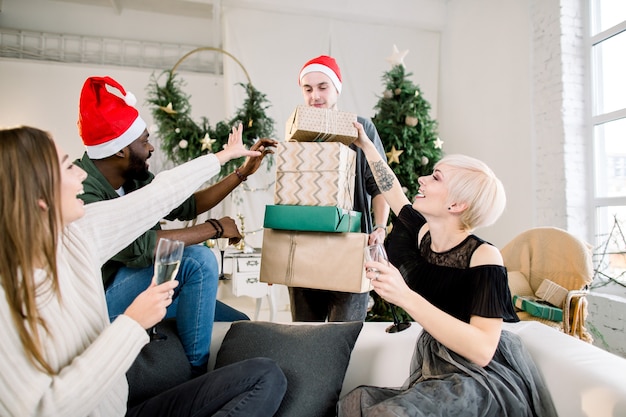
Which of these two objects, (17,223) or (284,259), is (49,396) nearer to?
(17,223)

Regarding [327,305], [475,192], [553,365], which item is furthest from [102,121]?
[553,365]

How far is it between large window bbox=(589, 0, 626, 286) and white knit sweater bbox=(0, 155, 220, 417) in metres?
→ 3.25

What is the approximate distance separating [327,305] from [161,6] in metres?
5.24

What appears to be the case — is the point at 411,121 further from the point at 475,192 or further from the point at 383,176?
the point at 475,192

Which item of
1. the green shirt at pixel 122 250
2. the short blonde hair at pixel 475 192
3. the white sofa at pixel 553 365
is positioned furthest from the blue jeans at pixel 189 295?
the short blonde hair at pixel 475 192

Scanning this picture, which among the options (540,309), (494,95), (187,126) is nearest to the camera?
(540,309)

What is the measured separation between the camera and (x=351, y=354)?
1.61 meters

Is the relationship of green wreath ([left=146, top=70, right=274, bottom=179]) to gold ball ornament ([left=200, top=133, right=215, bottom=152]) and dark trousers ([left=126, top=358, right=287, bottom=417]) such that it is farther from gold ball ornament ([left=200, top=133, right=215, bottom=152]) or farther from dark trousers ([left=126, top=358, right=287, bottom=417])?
dark trousers ([left=126, top=358, right=287, bottom=417])

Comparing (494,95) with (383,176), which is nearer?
(383,176)

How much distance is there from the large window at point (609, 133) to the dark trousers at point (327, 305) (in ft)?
7.46

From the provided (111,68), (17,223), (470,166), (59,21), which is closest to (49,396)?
(17,223)

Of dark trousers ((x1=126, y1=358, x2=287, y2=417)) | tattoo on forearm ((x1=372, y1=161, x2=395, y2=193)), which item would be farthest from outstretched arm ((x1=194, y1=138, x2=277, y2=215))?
dark trousers ((x1=126, y1=358, x2=287, y2=417))

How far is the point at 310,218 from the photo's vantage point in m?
1.65

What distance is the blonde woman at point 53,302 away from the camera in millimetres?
827
